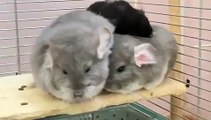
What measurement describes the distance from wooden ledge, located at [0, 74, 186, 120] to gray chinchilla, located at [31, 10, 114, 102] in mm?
32

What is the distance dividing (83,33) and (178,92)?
356 mm

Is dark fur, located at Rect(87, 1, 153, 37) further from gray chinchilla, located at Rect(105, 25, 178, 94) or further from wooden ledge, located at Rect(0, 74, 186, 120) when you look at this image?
wooden ledge, located at Rect(0, 74, 186, 120)

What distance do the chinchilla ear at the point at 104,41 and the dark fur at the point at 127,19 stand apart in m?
0.10

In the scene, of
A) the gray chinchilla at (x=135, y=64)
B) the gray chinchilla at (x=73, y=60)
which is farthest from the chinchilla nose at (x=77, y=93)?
the gray chinchilla at (x=135, y=64)

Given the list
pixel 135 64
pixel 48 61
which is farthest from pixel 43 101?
pixel 135 64

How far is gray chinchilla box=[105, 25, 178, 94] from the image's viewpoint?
101cm

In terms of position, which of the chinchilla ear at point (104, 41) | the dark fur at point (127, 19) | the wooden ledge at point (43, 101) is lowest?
the wooden ledge at point (43, 101)

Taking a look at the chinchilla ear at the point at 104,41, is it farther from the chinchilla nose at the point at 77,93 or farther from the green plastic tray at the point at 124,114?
the green plastic tray at the point at 124,114

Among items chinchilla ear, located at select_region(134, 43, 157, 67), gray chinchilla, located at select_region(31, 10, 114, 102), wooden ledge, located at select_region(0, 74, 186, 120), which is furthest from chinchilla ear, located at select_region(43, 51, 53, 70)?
chinchilla ear, located at select_region(134, 43, 157, 67)

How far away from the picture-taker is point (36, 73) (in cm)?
100

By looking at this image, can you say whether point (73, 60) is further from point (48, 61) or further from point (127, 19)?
point (127, 19)

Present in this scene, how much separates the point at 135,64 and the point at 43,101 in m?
0.26

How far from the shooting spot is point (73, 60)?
90 cm

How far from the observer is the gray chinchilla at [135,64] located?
1013mm
